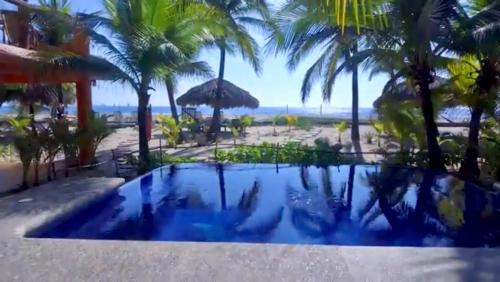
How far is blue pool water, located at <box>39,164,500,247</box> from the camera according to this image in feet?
19.4

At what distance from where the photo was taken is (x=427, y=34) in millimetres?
7844

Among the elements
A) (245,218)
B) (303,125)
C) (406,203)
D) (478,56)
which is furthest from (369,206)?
(303,125)

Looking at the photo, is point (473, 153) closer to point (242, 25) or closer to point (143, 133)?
point (143, 133)

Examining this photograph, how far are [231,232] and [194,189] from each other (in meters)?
2.82

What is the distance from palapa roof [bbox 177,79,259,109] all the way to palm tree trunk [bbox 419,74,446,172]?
35.5 feet

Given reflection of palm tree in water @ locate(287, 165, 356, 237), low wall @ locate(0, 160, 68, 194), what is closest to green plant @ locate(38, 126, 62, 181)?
low wall @ locate(0, 160, 68, 194)

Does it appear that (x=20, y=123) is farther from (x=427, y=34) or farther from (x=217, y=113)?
(x=427, y=34)

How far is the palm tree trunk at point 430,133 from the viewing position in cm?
945

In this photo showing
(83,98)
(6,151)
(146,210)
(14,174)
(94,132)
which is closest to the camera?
(146,210)

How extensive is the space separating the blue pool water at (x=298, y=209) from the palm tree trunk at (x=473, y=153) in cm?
44

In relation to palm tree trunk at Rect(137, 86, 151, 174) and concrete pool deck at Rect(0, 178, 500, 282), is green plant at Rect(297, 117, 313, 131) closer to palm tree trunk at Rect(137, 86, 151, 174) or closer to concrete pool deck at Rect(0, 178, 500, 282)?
palm tree trunk at Rect(137, 86, 151, 174)

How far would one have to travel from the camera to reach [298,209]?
733 cm

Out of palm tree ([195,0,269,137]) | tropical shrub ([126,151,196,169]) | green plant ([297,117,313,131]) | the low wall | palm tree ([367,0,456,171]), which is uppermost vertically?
palm tree ([195,0,269,137])

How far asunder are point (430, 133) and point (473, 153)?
1009mm
